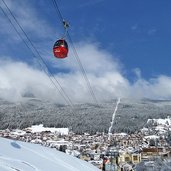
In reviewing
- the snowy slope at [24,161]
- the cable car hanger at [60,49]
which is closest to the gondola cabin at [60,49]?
the cable car hanger at [60,49]

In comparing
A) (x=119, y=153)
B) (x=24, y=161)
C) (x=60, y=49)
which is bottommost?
(x=24, y=161)

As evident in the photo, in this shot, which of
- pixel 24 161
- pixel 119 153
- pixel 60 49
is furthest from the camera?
pixel 119 153

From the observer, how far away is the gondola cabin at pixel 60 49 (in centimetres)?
784

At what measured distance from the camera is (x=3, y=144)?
5.29 m

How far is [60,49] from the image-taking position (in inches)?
311

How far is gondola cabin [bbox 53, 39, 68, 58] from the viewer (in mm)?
7844

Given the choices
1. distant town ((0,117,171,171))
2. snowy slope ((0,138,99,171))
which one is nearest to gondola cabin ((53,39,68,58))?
distant town ((0,117,171,171))

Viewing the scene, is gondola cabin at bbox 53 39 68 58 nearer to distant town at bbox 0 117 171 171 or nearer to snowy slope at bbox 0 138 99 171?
distant town at bbox 0 117 171 171

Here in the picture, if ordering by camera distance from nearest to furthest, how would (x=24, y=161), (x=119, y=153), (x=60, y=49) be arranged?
(x=24, y=161) → (x=60, y=49) → (x=119, y=153)

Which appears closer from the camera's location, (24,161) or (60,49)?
(24,161)

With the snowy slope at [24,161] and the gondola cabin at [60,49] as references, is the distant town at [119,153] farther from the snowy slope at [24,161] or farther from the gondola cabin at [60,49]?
the snowy slope at [24,161]

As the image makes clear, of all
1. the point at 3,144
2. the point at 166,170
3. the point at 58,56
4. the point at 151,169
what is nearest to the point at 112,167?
the point at 166,170

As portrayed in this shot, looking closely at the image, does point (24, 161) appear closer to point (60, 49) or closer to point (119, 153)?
point (60, 49)

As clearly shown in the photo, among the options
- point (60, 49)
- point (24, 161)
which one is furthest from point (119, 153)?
point (24, 161)
